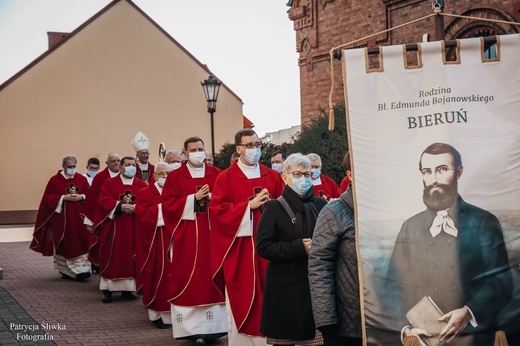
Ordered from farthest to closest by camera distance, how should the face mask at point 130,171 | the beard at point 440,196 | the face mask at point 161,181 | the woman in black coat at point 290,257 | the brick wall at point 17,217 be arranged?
the brick wall at point 17,217, the face mask at point 130,171, the face mask at point 161,181, the woman in black coat at point 290,257, the beard at point 440,196

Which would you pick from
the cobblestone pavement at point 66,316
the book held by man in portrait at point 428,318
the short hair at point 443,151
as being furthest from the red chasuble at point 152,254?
the short hair at point 443,151

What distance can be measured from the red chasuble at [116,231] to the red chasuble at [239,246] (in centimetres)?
419

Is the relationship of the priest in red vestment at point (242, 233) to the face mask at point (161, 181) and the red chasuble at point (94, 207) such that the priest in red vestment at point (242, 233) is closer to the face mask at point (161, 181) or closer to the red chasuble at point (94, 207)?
the face mask at point (161, 181)

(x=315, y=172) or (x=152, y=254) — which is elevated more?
(x=315, y=172)

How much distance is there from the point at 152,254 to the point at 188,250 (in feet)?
4.57

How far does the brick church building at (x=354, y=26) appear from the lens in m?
15.2

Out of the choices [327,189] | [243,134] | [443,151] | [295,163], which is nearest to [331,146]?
[327,189]

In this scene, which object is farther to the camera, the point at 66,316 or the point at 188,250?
the point at 66,316

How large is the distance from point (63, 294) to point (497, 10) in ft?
31.2

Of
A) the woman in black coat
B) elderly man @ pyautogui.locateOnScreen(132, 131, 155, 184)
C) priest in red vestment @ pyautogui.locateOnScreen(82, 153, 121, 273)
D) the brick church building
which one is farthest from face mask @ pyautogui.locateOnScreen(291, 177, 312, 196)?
the brick church building

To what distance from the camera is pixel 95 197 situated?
13.1 m

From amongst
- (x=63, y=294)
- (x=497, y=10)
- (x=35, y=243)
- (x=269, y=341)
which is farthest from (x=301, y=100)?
(x=269, y=341)

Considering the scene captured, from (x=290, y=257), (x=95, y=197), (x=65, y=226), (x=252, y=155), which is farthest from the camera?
(x=65, y=226)

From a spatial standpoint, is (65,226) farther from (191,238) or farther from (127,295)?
(191,238)
